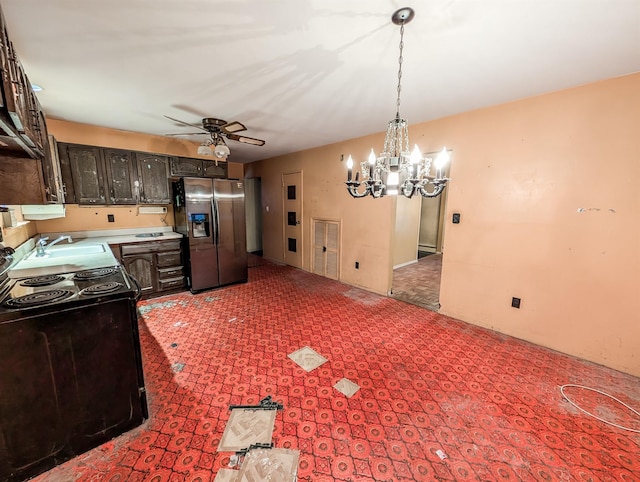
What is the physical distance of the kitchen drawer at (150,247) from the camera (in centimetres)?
353

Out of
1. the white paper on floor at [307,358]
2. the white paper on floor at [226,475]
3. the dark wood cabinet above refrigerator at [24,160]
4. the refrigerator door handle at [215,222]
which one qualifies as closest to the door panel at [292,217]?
the refrigerator door handle at [215,222]

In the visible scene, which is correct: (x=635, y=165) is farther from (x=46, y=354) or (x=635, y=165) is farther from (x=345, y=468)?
(x=46, y=354)

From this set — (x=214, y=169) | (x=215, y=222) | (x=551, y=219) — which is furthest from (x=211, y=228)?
(x=551, y=219)

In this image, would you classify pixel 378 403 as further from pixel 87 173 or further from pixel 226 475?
pixel 87 173

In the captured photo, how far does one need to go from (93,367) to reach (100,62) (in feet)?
7.50

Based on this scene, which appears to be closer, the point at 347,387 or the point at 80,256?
the point at 347,387

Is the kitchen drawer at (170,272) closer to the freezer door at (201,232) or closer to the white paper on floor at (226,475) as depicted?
the freezer door at (201,232)

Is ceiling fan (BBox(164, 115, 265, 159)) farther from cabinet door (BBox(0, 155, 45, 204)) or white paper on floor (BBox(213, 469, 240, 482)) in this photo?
white paper on floor (BBox(213, 469, 240, 482))

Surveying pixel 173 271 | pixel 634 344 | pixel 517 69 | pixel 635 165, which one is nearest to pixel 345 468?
pixel 634 344

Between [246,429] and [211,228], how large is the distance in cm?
311

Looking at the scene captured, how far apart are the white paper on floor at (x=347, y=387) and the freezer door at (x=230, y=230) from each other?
9.66 feet

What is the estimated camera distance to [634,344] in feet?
7.23

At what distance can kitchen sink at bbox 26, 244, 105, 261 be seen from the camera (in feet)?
8.92

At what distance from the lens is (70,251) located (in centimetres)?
297
